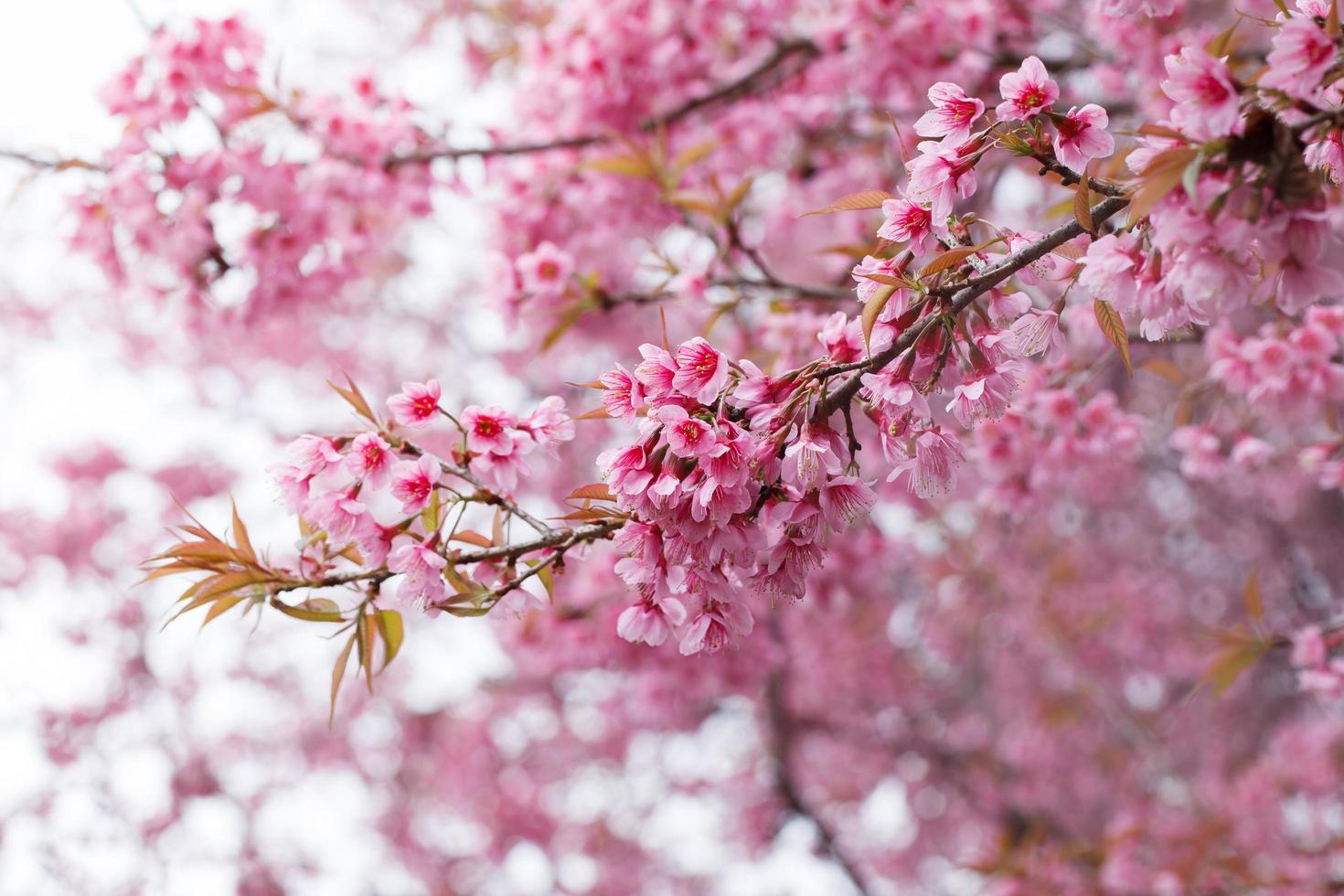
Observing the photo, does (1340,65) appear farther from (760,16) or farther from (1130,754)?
(1130,754)

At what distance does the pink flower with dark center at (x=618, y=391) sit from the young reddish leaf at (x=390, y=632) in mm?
516

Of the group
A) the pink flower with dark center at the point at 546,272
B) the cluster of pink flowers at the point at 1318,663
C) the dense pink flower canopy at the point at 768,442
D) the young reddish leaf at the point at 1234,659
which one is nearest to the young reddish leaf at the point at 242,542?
the dense pink flower canopy at the point at 768,442

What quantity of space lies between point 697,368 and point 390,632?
2.24 feet

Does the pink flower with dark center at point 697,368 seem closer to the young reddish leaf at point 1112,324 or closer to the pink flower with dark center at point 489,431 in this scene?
the pink flower with dark center at point 489,431

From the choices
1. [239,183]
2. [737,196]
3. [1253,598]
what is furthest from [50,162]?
[1253,598]

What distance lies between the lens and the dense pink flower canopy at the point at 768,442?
4.17ft

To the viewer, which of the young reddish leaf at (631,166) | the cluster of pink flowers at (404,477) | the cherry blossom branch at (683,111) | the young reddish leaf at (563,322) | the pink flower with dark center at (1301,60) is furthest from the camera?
the cherry blossom branch at (683,111)

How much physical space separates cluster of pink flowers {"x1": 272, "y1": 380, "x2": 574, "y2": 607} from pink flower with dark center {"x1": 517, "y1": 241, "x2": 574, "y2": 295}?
45.0 inches

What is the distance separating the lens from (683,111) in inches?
137

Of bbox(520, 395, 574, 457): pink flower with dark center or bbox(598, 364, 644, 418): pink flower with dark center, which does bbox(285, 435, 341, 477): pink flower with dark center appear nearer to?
bbox(520, 395, 574, 457): pink flower with dark center

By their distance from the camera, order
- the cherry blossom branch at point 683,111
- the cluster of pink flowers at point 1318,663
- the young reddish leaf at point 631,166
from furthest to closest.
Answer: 1. the cherry blossom branch at point 683,111
2. the young reddish leaf at point 631,166
3. the cluster of pink flowers at point 1318,663

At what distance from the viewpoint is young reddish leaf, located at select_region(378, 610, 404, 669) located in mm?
1512

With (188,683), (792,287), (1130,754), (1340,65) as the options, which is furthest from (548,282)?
(188,683)

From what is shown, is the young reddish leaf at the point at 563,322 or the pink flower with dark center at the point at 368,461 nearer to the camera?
the pink flower with dark center at the point at 368,461
